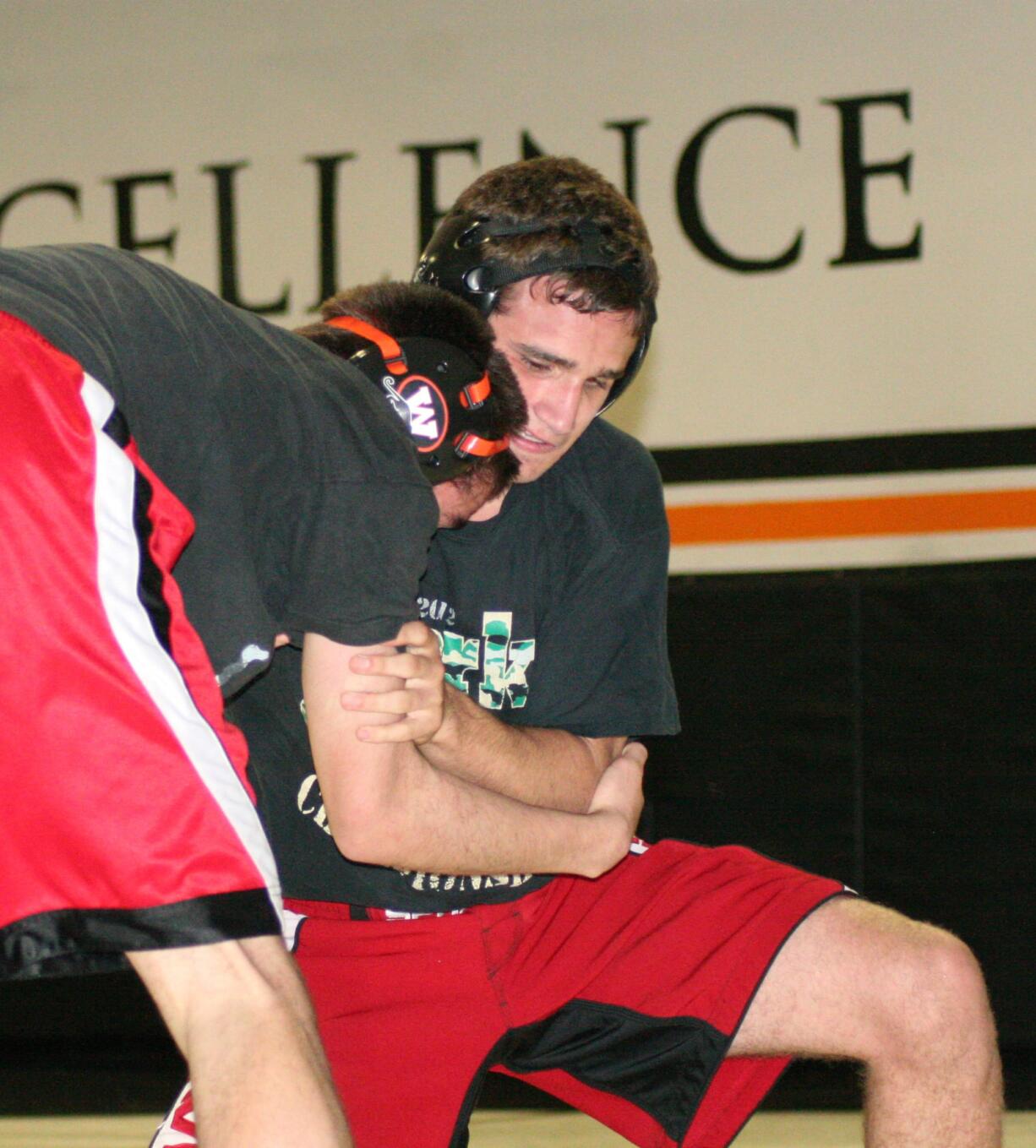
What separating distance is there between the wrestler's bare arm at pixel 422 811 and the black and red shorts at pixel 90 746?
368 millimetres

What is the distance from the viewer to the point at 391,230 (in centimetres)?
447

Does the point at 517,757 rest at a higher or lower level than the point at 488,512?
lower

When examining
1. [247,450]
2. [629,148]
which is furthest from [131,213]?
[247,450]

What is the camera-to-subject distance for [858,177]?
4176mm

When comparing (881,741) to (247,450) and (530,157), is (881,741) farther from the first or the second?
(247,450)

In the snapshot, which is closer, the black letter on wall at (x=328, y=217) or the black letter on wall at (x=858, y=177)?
the black letter on wall at (x=858, y=177)

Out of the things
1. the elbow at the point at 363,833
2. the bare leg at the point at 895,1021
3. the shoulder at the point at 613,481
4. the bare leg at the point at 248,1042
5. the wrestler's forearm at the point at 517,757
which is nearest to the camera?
the bare leg at the point at 248,1042

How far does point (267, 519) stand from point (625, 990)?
1002 millimetres

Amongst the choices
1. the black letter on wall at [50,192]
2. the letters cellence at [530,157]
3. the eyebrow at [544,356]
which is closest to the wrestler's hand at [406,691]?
the eyebrow at [544,356]

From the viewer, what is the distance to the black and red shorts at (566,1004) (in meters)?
1.97

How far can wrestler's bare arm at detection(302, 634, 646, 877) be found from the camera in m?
1.52

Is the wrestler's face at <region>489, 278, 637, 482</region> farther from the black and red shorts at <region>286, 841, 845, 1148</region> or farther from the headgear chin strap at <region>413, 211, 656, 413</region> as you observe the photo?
the black and red shorts at <region>286, 841, 845, 1148</region>

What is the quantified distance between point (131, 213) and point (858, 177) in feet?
7.51

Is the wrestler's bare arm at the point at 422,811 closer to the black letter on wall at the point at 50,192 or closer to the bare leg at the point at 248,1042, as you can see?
the bare leg at the point at 248,1042
